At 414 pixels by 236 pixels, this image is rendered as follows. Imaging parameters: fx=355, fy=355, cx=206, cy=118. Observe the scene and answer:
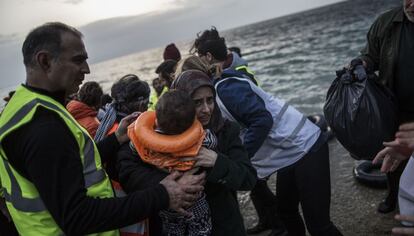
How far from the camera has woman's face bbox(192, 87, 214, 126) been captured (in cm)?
246

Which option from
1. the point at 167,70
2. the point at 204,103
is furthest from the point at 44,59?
the point at 167,70

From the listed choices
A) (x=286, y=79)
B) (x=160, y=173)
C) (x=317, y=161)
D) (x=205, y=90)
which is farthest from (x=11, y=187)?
(x=286, y=79)

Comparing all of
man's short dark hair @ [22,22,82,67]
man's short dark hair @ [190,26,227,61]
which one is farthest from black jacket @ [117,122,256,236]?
man's short dark hair @ [190,26,227,61]

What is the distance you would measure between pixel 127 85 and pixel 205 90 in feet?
2.77

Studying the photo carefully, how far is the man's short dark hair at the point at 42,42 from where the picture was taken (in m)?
1.72

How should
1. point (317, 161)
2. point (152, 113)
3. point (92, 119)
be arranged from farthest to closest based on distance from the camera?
point (92, 119), point (317, 161), point (152, 113)

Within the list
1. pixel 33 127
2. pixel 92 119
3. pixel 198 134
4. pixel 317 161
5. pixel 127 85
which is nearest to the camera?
pixel 33 127

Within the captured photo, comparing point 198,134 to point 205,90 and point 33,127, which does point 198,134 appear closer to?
point 205,90

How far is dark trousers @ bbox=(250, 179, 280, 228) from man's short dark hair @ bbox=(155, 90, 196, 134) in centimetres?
250

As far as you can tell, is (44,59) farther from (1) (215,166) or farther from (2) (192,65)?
(2) (192,65)

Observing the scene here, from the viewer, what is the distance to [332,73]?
19.4m

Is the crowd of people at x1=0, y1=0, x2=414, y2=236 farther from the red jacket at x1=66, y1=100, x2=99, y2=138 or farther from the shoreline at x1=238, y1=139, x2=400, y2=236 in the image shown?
the shoreline at x1=238, y1=139, x2=400, y2=236

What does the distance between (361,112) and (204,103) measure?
1418 millimetres

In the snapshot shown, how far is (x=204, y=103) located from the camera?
250 centimetres
